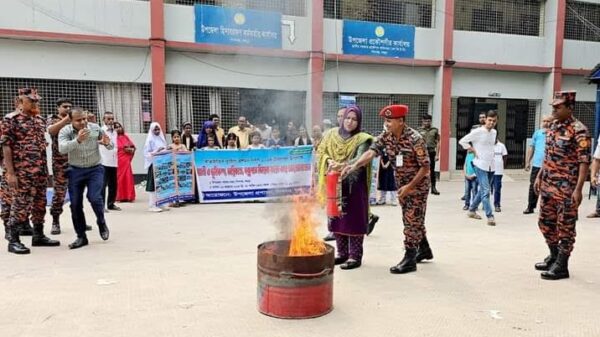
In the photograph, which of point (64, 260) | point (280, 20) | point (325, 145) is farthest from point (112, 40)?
point (325, 145)

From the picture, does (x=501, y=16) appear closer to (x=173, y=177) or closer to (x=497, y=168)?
(x=497, y=168)

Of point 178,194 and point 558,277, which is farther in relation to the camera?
point 178,194

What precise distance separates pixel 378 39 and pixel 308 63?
2.23 meters

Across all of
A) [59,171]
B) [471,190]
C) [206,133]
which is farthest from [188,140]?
[471,190]

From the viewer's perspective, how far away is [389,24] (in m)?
14.3

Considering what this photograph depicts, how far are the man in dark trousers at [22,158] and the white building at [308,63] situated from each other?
657cm

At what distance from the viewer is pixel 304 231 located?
4012 millimetres

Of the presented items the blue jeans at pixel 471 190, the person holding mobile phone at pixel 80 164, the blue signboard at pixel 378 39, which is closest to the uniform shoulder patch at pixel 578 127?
the blue jeans at pixel 471 190

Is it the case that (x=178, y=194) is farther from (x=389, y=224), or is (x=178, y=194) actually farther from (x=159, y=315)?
(x=159, y=315)

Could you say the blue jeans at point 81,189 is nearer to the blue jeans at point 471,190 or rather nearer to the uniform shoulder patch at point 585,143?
the uniform shoulder patch at point 585,143

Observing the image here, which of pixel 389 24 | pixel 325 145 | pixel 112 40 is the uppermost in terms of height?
pixel 389 24

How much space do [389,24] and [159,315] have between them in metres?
12.4

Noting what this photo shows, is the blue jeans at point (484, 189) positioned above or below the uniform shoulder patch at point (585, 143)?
below

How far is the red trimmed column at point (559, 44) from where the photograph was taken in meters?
15.7
